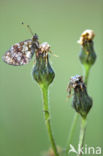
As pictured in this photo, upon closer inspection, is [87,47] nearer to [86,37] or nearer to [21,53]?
[86,37]

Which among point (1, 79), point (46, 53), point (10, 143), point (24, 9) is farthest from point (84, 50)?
point (24, 9)

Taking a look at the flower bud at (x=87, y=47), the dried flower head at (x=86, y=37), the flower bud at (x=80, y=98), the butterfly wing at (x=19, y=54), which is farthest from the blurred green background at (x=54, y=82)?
the butterfly wing at (x=19, y=54)

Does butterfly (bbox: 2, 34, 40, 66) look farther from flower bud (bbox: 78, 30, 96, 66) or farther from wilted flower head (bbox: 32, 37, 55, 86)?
flower bud (bbox: 78, 30, 96, 66)

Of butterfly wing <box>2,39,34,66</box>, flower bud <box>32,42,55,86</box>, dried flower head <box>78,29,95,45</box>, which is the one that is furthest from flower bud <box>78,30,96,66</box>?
butterfly wing <box>2,39,34,66</box>

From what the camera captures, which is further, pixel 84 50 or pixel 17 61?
pixel 84 50

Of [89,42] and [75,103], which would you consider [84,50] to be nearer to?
[89,42]

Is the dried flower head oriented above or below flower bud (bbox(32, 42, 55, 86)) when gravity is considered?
above

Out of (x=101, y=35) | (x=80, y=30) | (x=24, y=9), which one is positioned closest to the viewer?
(x=101, y=35)
